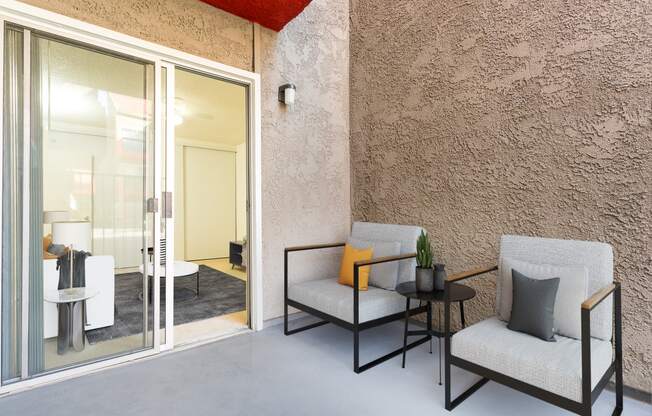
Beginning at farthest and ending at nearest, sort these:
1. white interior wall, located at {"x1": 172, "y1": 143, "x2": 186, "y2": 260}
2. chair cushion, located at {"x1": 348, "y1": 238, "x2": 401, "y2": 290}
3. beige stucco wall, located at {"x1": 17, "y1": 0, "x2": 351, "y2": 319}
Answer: white interior wall, located at {"x1": 172, "y1": 143, "x2": 186, "y2": 260}
chair cushion, located at {"x1": 348, "y1": 238, "x2": 401, "y2": 290}
beige stucco wall, located at {"x1": 17, "y1": 0, "x2": 351, "y2": 319}

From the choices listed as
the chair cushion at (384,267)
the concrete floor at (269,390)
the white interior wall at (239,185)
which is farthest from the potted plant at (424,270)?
the white interior wall at (239,185)

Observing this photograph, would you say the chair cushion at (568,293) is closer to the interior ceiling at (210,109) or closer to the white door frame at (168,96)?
the white door frame at (168,96)

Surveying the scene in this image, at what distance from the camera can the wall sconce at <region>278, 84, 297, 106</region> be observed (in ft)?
10.6

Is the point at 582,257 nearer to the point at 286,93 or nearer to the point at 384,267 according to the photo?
the point at 384,267

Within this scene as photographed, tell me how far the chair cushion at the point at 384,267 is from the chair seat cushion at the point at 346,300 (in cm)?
6

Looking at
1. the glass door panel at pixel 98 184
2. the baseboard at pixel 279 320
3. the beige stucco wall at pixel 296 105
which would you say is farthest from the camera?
the baseboard at pixel 279 320

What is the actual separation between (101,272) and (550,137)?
135 inches

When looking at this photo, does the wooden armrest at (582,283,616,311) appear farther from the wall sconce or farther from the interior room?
the interior room

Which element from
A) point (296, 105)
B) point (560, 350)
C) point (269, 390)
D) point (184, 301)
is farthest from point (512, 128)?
point (184, 301)

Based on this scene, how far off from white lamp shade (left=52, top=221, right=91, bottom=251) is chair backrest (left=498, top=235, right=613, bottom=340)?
2929mm

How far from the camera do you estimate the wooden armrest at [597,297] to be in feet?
4.86

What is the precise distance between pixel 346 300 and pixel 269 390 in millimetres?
806

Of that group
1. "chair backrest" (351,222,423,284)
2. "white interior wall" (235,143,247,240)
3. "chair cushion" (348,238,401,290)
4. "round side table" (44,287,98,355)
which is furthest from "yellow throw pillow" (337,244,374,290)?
"white interior wall" (235,143,247,240)

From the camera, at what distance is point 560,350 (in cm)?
168
